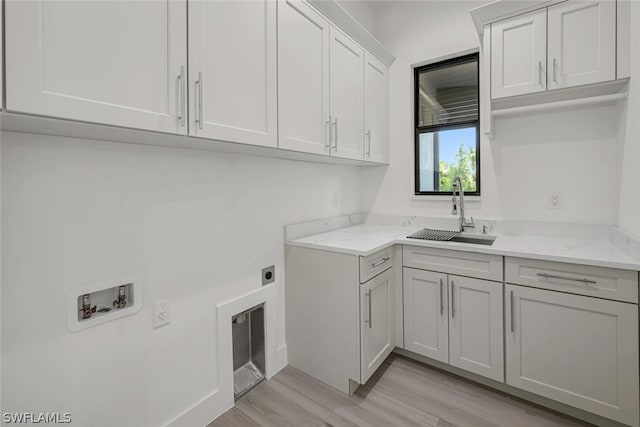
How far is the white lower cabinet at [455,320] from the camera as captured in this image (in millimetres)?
1812

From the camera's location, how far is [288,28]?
164 cm

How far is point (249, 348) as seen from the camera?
6.62 ft

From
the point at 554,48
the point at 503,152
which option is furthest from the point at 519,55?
the point at 503,152

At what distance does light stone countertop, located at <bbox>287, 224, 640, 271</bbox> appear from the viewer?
1.52 meters

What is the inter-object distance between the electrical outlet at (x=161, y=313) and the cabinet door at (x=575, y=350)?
73.7 inches

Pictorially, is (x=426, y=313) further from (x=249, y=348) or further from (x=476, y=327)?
(x=249, y=348)

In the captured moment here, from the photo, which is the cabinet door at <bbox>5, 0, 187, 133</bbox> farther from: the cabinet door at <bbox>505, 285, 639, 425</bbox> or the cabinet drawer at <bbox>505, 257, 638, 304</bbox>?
the cabinet door at <bbox>505, 285, 639, 425</bbox>

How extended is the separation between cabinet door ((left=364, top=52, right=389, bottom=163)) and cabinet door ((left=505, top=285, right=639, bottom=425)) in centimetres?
146

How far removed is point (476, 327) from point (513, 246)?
556 millimetres

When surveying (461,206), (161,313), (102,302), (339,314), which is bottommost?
(339,314)

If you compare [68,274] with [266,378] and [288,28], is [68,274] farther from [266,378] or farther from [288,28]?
[288,28]

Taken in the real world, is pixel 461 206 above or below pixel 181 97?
below

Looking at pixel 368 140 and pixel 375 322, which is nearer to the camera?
pixel 375 322

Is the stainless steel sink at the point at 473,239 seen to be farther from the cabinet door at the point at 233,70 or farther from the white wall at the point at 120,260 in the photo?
the cabinet door at the point at 233,70
